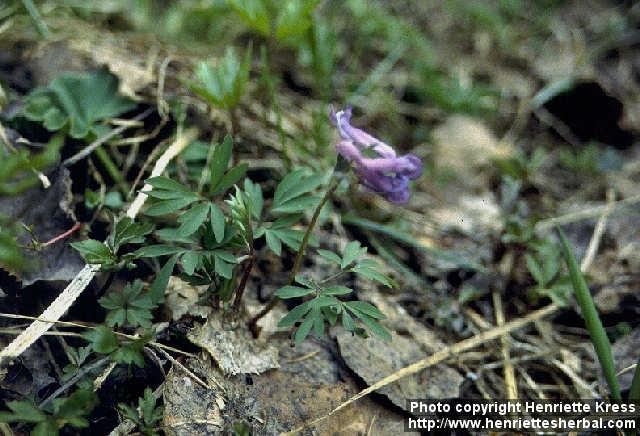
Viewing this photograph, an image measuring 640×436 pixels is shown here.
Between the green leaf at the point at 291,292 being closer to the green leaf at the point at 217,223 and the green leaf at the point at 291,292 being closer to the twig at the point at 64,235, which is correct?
the green leaf at the point at 217,223

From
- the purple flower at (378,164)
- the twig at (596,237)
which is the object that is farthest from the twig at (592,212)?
the purple flower at (378,164)

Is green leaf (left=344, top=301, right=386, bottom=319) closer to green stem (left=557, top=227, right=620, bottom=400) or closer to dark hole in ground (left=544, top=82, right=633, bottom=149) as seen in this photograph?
green stem (left=557, top=227, right=620, bottom=400)

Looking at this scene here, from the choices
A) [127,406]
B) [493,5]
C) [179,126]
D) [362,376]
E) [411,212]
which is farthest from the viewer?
[493,5]

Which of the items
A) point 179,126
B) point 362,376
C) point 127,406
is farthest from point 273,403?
point 179,126

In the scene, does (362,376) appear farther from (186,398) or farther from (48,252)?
(48,252)

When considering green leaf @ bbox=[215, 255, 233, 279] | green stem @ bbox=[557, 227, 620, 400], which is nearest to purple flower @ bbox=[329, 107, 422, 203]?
green leaf @ bbox=[215, 255, 233, 279]

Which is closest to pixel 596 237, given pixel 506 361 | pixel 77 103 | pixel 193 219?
pixel 506 361
